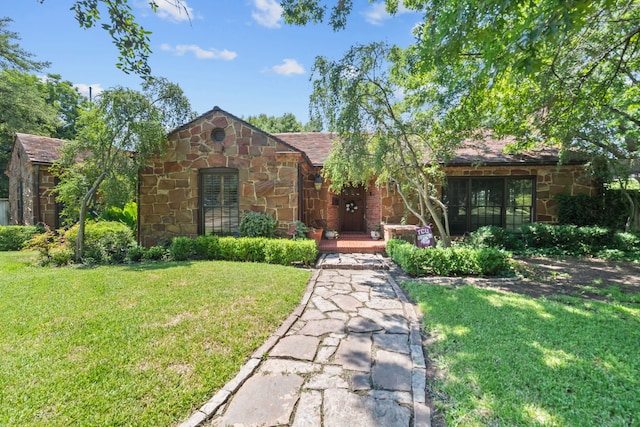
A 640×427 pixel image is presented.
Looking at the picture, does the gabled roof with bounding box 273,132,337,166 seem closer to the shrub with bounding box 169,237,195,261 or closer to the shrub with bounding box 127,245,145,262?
the shrub with bounding box 169,237,195,261

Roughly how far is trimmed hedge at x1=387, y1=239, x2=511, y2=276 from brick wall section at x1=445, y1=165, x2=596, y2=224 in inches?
198

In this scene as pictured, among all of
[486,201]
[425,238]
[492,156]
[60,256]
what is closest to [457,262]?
[425,238]

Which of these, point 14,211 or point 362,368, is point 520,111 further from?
point 14,211

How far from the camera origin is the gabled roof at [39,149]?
11.9 metres

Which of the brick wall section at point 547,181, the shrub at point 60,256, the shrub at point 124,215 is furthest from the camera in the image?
the shrub at point 124,215

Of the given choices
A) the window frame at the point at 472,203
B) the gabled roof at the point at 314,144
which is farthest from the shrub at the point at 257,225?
the window frame at the point at 472,203

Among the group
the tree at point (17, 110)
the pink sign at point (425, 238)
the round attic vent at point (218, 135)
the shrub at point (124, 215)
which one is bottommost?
the pink sign at point (425, 238)

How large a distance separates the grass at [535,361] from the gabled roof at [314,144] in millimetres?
8299

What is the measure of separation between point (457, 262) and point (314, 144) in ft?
29.1

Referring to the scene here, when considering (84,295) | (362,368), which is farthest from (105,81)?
(362,368)

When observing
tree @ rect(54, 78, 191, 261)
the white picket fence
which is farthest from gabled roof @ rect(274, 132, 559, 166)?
the white picket fence

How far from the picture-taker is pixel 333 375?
2.94m

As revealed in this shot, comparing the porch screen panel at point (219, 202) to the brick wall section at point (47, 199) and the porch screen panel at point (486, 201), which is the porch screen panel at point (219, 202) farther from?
the porch screen panel at point (486, 201)

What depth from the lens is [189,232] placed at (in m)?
9.43
